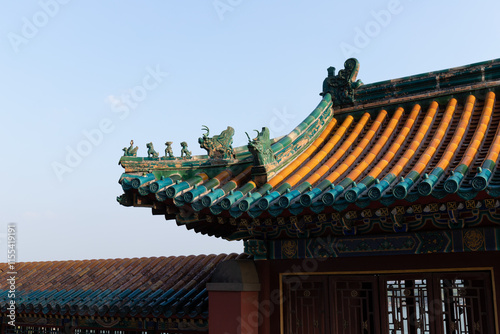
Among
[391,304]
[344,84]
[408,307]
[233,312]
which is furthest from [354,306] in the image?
[344,84]

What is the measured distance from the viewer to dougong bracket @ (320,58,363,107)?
7674 mm

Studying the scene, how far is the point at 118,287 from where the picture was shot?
941 cm

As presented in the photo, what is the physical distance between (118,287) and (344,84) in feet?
18.1

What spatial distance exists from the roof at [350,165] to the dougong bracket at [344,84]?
2 cm

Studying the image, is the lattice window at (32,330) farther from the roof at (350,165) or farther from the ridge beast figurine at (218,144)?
the ridge beast figurine at (218,144)

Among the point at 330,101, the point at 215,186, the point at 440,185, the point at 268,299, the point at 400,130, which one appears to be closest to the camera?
the point at 440,185

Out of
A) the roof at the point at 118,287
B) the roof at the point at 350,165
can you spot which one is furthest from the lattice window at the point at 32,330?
the roof at the point at 350,165

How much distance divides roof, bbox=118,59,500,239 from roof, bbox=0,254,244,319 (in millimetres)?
1670

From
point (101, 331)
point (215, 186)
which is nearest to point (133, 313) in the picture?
point (101, 331)

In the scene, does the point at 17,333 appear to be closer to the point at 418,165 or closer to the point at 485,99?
the point at 418,165

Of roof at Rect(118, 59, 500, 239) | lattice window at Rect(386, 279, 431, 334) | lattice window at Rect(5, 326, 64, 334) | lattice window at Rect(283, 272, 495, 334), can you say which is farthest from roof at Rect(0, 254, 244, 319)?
lattice window at Rect(386, 279, 431, 334)

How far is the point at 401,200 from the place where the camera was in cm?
470

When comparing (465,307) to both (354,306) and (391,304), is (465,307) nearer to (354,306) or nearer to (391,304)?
(391,304)

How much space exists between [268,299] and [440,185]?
280 centimetres
